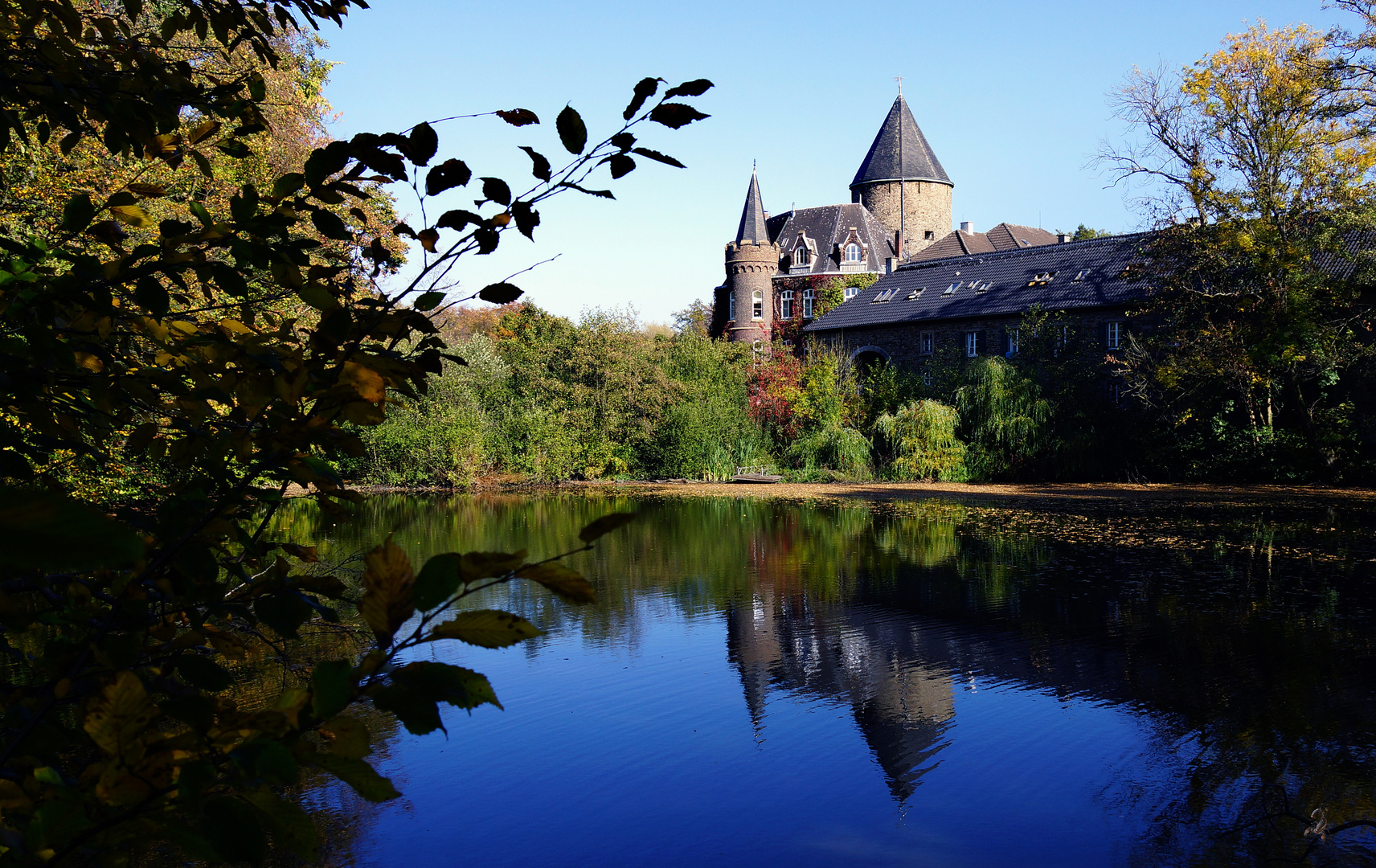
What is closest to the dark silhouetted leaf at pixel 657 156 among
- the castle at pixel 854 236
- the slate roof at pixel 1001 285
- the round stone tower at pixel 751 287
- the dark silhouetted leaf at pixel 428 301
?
the dark silhouetted leaf at pixel 428 301

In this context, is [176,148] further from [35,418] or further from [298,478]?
[298,478]

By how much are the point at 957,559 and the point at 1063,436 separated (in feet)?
50.7

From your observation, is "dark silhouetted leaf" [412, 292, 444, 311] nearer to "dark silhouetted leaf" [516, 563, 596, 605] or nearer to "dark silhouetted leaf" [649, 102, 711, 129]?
"dark silhouetted leaf" [649, 102, 711, 129]

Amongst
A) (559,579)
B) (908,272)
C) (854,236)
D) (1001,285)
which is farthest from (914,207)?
(559,579)

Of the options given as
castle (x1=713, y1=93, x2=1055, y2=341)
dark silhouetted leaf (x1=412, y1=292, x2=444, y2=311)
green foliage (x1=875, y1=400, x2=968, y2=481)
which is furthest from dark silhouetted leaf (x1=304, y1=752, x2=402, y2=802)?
castle (x1=713, y1=93, x2=1055, y2=341)

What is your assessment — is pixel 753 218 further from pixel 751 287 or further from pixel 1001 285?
pixel 1001 285

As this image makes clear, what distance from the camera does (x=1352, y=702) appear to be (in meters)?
7.00

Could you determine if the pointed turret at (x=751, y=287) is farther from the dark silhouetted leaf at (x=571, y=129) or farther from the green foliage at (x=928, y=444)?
the dark silhouetted leaf at (x=571, y=129)

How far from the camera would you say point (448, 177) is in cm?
184

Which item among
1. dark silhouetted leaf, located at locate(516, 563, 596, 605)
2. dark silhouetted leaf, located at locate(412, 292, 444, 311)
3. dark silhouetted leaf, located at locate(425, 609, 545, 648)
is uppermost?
dark silhouetted leaf, located at locate(412, 292, 444, 311)

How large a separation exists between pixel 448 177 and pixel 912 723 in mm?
6084

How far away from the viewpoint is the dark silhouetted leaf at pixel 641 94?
1.75 metres

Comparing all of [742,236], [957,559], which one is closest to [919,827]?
[957,559]

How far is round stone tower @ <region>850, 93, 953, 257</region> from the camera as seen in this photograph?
55.1 m
